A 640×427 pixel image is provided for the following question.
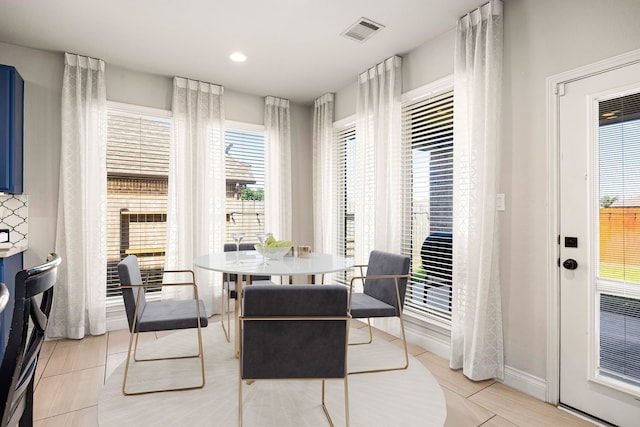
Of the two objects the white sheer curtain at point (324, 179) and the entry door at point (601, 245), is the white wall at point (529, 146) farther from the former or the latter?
the white sheer curtain at point (324, 179)

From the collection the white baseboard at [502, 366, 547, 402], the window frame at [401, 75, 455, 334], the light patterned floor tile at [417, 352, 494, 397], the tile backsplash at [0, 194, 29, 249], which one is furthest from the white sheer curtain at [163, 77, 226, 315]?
the white baseboard at [502, 366, 547, 402]

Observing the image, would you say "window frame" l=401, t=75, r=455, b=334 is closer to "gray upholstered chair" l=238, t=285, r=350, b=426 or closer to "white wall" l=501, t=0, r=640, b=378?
"white wall" l=501, t=0, r=640, b=378

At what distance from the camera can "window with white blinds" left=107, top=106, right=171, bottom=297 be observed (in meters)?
3.72

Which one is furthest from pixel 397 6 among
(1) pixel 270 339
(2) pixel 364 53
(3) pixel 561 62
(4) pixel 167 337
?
(4) pixel 167 337

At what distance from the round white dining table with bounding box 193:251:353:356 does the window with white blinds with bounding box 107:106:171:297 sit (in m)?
1.48

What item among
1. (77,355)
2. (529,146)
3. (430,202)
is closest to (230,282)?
(77,355)

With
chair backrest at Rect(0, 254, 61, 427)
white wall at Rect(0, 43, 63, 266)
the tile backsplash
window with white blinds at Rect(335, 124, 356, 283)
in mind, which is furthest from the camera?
window with white blinds at Rect(335, 124, 356, 283)

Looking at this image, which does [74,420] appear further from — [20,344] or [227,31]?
[227,31]

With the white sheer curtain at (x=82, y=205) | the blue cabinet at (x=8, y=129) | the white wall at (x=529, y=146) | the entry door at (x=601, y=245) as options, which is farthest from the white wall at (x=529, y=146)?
the blue cabinet at (x=8, y=129)

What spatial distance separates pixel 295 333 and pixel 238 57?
2.87 m

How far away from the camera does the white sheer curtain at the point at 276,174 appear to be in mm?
4559

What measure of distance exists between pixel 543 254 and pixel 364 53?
2.37 metres

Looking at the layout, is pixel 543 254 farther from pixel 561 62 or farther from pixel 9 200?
pixel 9 200

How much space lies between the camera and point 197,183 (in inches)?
156
